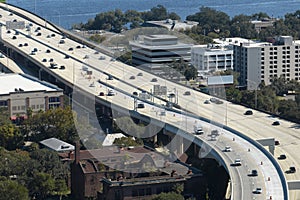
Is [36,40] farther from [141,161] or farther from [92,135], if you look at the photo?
[141,161]

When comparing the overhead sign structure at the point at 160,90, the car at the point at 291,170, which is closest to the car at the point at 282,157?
the car at the point at 291,170

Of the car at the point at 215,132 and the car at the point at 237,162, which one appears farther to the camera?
the car at the point at 215,132

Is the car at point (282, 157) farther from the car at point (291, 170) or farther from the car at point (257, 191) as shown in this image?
the car at point (257, 191)

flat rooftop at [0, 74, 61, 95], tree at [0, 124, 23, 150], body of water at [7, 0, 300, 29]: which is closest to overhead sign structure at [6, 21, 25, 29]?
flat rooftop at [0, 74, 61, 95]

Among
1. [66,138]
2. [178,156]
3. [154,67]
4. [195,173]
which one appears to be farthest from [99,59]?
[195,173]

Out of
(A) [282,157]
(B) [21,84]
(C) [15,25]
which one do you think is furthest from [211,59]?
(A) [282,157]

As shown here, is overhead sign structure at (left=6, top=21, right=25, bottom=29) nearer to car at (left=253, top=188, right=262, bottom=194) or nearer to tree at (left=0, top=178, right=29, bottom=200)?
tree at (left=0, top=178, right=29, bottom=200)

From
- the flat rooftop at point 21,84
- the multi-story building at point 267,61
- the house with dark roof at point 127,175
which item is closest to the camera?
the house with dark roof at point 127,175
